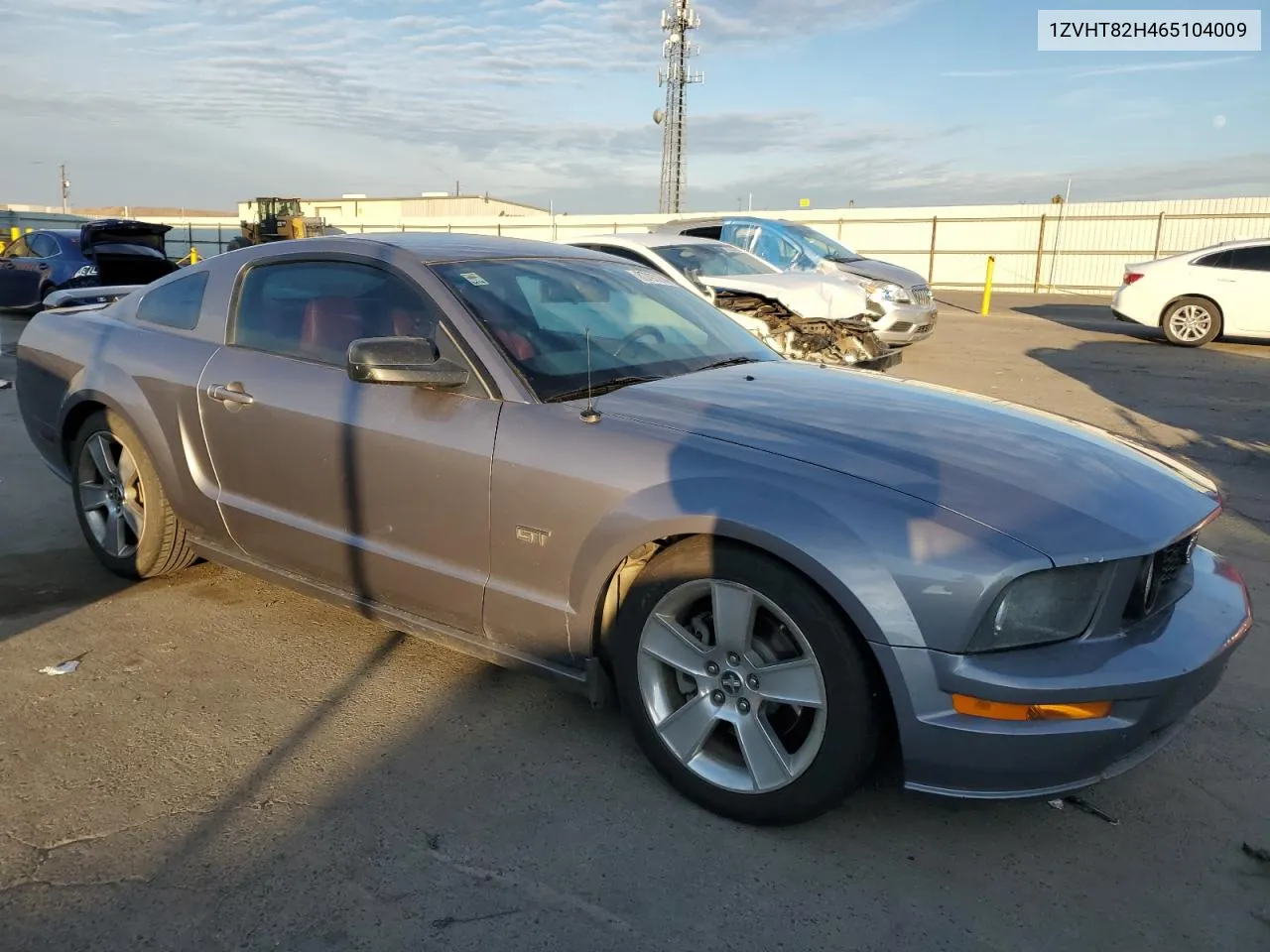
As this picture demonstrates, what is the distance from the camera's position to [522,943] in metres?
2.22

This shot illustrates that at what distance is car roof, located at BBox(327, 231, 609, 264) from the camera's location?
3564 mm

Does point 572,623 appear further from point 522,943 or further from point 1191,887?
point 1191,887

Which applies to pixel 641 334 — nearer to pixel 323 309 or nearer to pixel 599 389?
pixel 599 389

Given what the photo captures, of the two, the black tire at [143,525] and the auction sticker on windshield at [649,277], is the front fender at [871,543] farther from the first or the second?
the black tire at [143,525]

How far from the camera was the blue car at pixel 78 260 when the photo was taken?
14.5 m

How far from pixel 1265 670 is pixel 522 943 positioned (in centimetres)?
308

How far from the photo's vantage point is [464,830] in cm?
263

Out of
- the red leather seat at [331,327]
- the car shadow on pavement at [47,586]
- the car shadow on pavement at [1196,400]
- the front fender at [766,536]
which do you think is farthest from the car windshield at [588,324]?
the car shadow on pavement at [1196,400]

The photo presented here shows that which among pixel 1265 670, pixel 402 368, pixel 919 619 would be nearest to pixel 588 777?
pixel 919 619

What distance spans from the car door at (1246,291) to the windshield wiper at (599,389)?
1306 cm

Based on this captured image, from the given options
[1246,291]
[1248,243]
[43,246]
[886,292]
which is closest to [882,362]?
[886,292]

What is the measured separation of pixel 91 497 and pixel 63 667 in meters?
1.18

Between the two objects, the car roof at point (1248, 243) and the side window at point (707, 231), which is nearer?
the car roof at point (1248, 243)

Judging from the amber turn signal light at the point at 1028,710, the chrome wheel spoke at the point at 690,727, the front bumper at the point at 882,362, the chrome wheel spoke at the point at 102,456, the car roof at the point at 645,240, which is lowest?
the chrome wheel spoke at the point at 690,727
